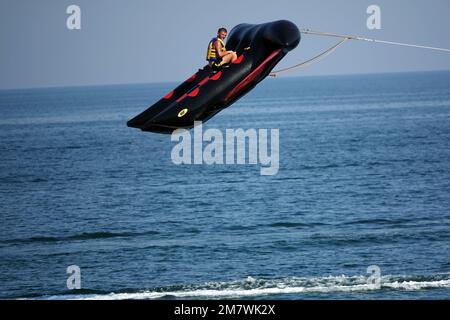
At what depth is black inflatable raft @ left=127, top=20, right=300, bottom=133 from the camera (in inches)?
1019

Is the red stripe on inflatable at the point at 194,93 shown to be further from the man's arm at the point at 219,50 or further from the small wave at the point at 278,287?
the small wave at the point at 278,287

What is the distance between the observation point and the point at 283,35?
1049 inches

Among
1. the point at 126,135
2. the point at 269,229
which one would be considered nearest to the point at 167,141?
the point at 126,135

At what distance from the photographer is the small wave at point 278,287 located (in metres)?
57.7

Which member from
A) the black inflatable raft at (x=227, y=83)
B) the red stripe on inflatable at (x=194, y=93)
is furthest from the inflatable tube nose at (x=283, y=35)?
the red stripe on inflatable at (x=194, y=93)

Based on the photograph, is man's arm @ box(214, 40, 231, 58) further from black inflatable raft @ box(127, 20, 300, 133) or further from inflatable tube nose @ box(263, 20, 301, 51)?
inflatable tube nose @ box(263, 20, 301, 51)

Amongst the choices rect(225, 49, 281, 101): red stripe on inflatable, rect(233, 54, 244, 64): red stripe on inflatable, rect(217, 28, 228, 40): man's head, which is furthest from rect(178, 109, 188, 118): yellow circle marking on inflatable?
rect(217, 28, 228, 40): man's head

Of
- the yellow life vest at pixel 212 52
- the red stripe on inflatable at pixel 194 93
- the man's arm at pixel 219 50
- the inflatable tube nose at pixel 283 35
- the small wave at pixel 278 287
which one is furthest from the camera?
the small wave at pixel 278 287

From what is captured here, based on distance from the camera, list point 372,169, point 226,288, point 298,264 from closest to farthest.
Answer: point 226,288 < point 298,264 < point 372,169

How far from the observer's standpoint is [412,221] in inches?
3346

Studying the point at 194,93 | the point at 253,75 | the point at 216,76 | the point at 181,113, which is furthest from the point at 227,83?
the point at 181,113
